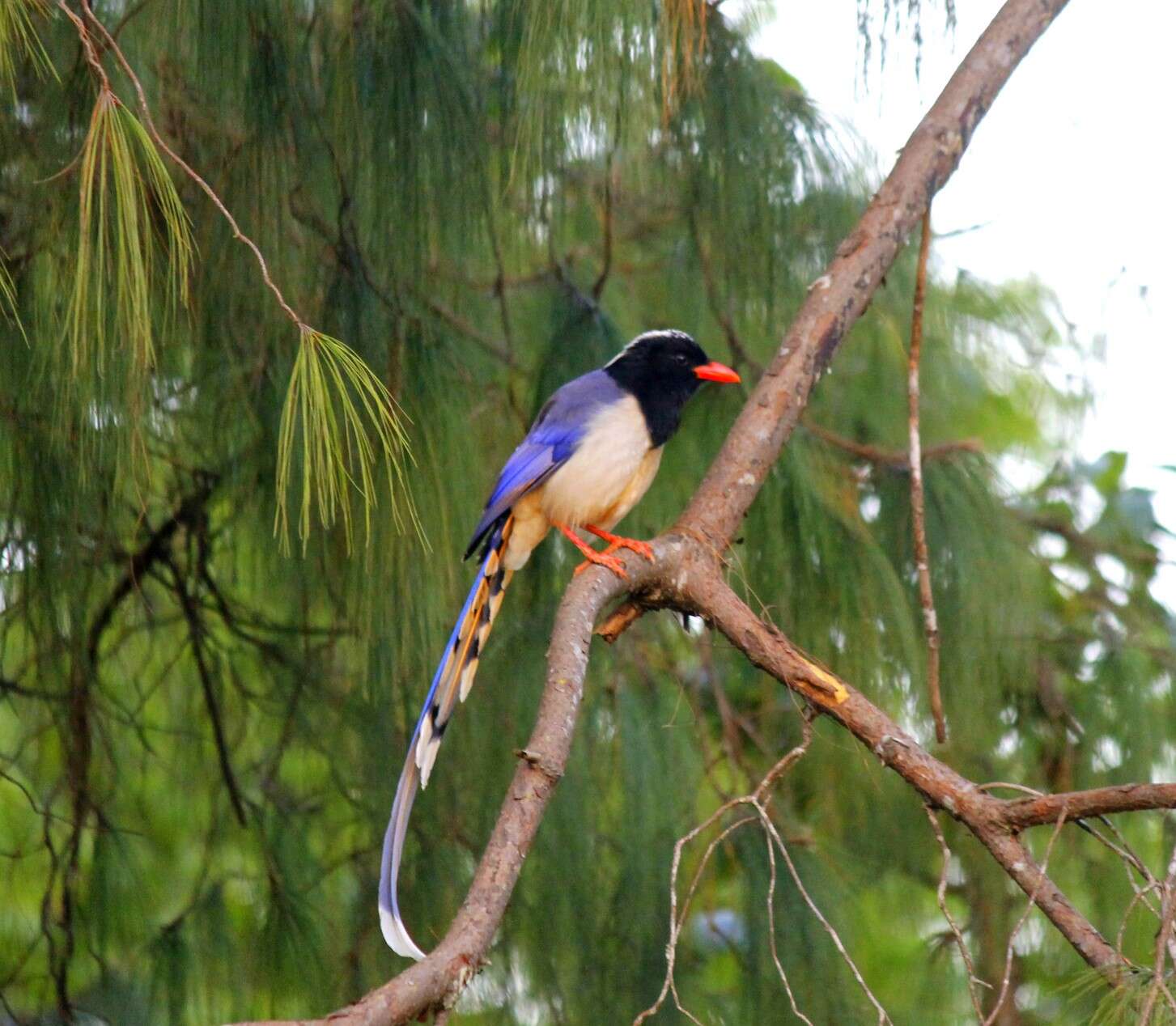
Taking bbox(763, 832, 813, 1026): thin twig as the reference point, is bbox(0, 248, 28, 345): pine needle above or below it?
above

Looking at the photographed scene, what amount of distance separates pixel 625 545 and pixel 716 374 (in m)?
0.52

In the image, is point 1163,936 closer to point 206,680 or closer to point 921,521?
point 921,521

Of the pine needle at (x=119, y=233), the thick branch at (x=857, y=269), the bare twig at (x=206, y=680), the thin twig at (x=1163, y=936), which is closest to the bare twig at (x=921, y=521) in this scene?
Answer: the thick branch at (x=857, y=269)

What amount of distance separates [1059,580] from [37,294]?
75.4 inches

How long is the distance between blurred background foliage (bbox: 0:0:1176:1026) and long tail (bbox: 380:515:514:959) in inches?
2.7

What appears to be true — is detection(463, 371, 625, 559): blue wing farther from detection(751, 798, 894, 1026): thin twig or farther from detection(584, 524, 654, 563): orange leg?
detection(751, 798, 894, 1026): thin twig

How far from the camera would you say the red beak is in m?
2.52

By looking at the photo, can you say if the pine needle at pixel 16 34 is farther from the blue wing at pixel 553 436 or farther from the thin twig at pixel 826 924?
the thin twig at pixel 826 924

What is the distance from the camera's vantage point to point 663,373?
8.22 ft

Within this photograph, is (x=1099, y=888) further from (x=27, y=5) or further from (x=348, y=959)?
(x=27, y=5)

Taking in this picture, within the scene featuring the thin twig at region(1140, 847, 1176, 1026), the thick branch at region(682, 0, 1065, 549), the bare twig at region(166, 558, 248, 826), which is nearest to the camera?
the thin twig at region(1140, 847, 1176, 1026)

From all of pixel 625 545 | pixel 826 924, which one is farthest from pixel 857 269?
pixel 826 924

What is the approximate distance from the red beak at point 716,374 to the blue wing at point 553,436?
153 mm

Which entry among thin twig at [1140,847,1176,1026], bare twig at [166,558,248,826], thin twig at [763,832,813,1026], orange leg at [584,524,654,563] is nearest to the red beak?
orange leg at [584,524,654,563]
